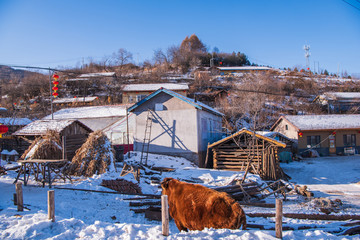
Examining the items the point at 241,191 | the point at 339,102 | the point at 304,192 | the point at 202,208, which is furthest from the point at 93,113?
the point at 339,102

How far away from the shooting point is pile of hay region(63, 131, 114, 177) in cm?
1480

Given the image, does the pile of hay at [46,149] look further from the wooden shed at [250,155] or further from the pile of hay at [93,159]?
the wooden shed at [250,155]

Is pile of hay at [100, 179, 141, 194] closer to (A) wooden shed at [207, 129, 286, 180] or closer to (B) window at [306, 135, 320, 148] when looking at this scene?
(A) wooden shed at [207, 129, 286, 180]

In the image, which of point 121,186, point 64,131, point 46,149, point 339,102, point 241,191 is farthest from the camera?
point 339,102

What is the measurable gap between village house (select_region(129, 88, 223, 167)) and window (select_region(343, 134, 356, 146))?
69.9ft

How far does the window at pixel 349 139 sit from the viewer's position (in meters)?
33.5

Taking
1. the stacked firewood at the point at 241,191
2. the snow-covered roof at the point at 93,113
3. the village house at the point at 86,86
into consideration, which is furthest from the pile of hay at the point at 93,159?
the village house at the point at 86,86

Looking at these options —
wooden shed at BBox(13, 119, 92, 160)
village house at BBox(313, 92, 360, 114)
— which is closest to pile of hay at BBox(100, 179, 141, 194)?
wooden shed at BBox(13, 119, 92, 160)

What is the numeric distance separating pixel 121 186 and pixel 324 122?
29641 millimetres

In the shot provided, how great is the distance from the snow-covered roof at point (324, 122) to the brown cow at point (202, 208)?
95.5 feet

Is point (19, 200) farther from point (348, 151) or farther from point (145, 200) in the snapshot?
point (348, 151)

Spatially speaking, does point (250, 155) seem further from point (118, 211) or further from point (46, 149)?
point (46, 149)

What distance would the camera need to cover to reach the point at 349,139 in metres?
33.6

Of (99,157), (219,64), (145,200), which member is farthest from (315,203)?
(219,64)
